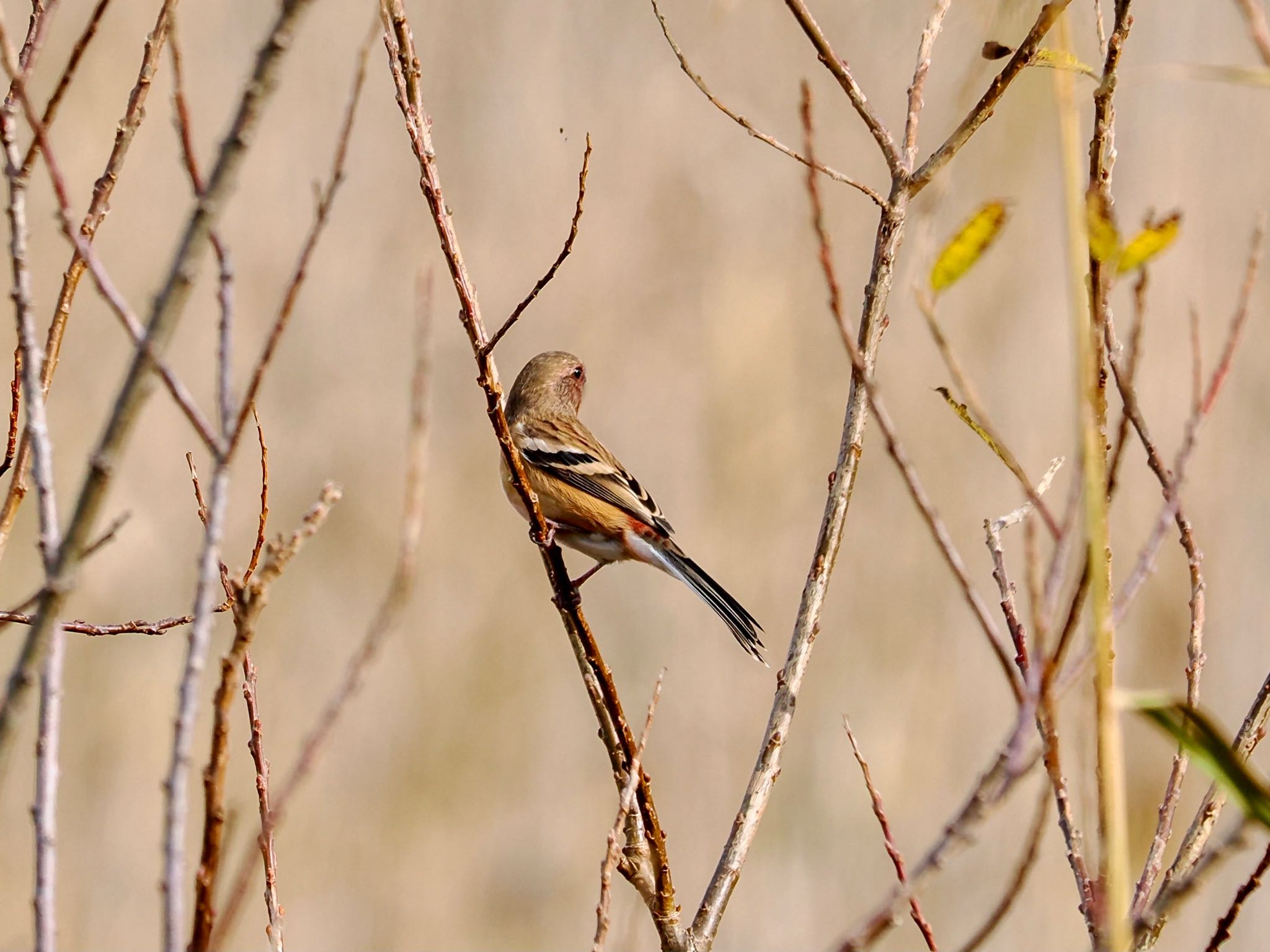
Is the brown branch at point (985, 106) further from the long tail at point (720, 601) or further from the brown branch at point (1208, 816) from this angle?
the long tail at point (720, 601)

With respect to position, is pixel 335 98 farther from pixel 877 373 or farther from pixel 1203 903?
pixel 1203 903

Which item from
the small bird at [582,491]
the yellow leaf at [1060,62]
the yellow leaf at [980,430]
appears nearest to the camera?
the yellow leaf at [1060,62]

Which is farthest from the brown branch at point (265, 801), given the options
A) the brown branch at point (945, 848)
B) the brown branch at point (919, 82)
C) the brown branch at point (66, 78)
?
the brown branch at point (919, 82)

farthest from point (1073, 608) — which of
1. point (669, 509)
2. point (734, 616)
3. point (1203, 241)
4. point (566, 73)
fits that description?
point (1203, 241)

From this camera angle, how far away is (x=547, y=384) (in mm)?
3896

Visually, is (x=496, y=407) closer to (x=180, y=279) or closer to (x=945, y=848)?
(x=180, y=279)

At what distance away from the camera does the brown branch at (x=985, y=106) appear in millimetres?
1561

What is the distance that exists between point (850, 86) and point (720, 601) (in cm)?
163

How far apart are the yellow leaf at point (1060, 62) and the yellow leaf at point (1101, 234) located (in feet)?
0.37

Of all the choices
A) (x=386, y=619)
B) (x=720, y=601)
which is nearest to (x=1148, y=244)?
(x=386, y=619)

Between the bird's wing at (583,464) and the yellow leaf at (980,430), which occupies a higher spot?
the bird's wing at (583,464)

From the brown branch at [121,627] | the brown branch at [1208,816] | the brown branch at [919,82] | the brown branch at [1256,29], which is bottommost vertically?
the brown branch at [1208,816]

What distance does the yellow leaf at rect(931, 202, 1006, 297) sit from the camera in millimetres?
873

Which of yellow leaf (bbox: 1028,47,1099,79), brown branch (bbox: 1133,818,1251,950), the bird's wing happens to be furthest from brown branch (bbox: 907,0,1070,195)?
the bird's wing
